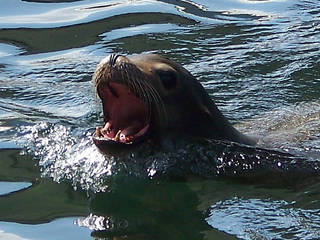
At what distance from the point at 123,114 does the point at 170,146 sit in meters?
0.37

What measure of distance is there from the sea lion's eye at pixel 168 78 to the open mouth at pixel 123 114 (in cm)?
19

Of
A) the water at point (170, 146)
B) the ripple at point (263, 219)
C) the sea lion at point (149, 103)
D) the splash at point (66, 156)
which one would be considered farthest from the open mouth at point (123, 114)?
the ripple at point (263, 219)

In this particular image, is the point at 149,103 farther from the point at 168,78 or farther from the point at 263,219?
the point at 263,219

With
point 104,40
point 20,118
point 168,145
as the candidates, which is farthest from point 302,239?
point 104,40

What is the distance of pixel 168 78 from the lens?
6828 millimetres

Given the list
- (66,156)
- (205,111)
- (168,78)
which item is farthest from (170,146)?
(66,156)

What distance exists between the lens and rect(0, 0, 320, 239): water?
6.39 metres

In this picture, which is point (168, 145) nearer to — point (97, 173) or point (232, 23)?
point (97, 173)

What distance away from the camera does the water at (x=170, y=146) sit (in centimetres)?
639

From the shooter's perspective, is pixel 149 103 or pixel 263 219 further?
pixel 149 103

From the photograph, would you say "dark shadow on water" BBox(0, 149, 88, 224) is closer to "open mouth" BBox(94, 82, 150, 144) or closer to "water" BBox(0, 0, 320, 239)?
"water" BBox(0, 0, 320, 239)

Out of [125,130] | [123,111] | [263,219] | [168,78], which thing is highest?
[168,78]

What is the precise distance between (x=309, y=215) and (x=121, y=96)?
1395 mm

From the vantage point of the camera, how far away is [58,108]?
8742mm
